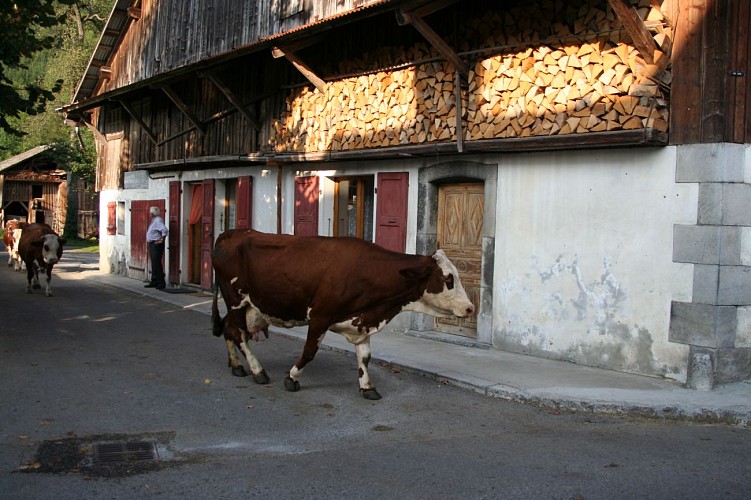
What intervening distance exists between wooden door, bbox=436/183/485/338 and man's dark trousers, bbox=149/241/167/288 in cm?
899

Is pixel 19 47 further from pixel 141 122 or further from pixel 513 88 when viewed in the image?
pixel 141 122

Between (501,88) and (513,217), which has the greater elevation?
(501,88)

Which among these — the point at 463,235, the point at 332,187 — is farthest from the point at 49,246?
the point at 463,235

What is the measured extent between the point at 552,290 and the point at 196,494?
6020 mm

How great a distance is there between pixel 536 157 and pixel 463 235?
5.94 ft

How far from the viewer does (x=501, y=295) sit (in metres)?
10.4

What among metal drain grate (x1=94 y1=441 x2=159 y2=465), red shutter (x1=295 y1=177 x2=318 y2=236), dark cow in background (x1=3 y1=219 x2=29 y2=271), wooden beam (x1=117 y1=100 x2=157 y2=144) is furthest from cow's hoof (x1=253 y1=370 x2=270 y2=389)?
dark cow in background (x1=3 y1=219 x2=29 y2=271)

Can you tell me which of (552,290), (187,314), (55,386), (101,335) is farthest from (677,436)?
(187,314)

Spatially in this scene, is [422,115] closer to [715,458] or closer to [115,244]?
[715,458]

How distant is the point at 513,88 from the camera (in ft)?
32.5

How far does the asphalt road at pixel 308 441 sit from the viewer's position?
5.10 metres

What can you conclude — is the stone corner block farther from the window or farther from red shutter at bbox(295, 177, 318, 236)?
the window

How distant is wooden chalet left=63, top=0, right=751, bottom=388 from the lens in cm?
816

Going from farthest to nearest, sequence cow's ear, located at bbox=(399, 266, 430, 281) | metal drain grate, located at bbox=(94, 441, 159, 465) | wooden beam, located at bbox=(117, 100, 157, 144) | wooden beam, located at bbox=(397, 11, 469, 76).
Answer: wooden beam, located at bbox=(117, 100, 157, 144) < wooden beam, located at bbox=(397, 11, 469, 76) < cow's ear, located at bbox=(399, 266, 430, 281) < metal drain grate, located at bbox=(94, 441, 159, 465)
